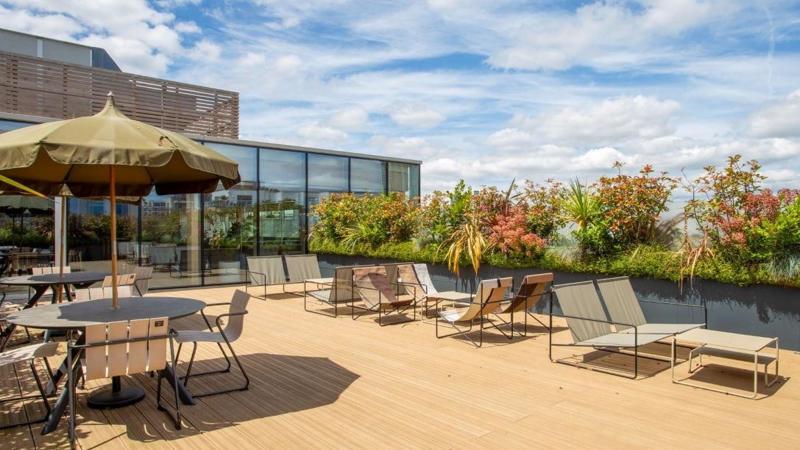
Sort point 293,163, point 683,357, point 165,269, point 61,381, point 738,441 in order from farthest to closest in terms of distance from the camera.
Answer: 1. point 293,163
2. point 165,269
3. point 683,357
4. point 61,381
5. point 738,441

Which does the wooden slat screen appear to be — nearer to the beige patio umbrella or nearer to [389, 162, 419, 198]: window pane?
[389, 162, 419, 198]: window pane

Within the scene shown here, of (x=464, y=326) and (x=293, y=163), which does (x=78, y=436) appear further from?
(x=293, y=163)

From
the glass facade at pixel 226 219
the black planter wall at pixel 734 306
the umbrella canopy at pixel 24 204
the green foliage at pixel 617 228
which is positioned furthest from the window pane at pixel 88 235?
the black planter wall at pixel 734 306

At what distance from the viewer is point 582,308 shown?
241 inches

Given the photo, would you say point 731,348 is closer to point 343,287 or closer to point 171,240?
Result: point 343,287

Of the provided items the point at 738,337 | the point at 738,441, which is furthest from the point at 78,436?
the point at 738,337

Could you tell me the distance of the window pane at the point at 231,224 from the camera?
13117mm

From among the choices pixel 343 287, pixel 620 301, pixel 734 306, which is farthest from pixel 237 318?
pixel 734 306

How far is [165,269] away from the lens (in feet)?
41.0

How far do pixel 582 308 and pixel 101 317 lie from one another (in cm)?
490

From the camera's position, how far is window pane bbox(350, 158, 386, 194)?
15625 mm

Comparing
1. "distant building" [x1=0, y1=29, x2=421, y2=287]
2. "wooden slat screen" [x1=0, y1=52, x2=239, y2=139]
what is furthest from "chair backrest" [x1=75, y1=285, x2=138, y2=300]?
"wooden slat screen" [x1=0, y1=52, x2=239, y2=139]

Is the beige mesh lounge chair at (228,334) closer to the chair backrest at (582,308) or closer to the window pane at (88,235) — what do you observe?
the chair backrest at (582,308)

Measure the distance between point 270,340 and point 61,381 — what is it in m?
2.51
